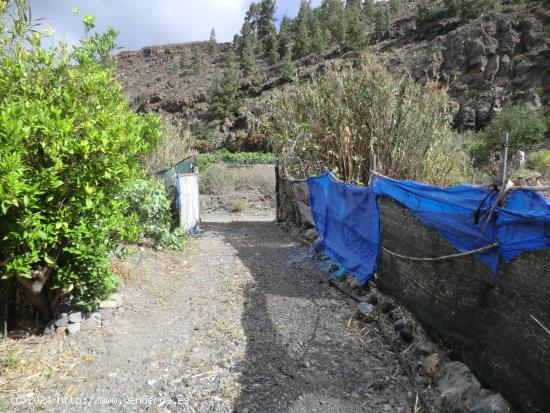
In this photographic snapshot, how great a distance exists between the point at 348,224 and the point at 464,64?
38.5m

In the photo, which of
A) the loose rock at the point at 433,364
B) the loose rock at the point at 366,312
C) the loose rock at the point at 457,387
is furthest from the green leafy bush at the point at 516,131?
the loose rock at the point at 457,387

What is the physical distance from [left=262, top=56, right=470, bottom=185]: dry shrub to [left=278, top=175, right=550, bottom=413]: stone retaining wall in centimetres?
370

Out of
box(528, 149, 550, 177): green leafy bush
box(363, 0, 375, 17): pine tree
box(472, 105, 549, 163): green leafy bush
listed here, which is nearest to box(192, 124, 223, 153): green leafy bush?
box(472, 105, 549, 163): green leafy bush

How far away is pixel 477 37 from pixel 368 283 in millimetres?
41669

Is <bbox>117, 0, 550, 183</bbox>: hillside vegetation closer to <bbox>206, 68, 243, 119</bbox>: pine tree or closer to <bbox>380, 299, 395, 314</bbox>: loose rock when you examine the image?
<bbox>206, 68, 243, 119</bbox>: pine tree

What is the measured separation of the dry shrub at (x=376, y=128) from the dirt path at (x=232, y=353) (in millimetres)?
3247

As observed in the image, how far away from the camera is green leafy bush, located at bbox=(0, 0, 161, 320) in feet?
10.3

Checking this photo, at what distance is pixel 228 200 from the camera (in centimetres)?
1839

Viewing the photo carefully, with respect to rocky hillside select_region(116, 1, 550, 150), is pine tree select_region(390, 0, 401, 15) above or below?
above

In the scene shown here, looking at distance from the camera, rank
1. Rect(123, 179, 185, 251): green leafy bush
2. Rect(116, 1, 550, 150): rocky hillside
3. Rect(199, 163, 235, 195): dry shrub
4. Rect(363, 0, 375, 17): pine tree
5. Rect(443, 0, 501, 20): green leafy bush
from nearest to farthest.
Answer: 1. Rect(123, 179, 185, 251): green leafy bush
2. Rect(199, 163, 235, 195): dry shrub
3. Rect(116, 1, 550, 150): rocky hillside
4. Rect(443, 0, 501, 20): green leafy bush
5. Rect(363, 0, 375, 17): pine tree

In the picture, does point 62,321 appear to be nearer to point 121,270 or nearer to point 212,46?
point 121,270

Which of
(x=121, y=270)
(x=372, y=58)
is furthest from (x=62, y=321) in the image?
(x=372, y=58)

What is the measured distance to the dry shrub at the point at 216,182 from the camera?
19391 mm

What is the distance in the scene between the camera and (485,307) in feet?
9.54
